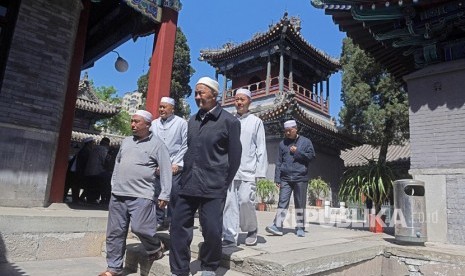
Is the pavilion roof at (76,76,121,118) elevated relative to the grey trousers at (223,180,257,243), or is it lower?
elevated

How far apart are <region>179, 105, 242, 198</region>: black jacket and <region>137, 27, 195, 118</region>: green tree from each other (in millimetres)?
18468

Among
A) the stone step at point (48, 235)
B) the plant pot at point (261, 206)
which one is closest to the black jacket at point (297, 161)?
the stone step at point (48, 235)

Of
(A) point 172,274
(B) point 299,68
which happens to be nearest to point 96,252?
(A) point 172,274

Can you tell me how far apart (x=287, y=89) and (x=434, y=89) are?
12531 mm

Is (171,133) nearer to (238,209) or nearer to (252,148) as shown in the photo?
(252,148)

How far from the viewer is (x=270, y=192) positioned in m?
13.0

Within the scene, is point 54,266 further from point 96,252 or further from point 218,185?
point 218,185

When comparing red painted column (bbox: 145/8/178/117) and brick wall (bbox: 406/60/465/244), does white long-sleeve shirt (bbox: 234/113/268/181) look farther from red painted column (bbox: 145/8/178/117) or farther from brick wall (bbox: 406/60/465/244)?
brick wall (bbox: 406/60/465/244)

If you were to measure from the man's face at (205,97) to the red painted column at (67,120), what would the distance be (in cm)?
324

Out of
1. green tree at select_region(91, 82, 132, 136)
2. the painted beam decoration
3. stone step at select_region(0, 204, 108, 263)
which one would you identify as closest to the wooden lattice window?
the painted beam decoration

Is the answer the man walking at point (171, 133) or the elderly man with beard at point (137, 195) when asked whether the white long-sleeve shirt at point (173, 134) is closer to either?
the man walking at point (171, 133)

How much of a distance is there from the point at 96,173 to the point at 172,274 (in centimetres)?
491

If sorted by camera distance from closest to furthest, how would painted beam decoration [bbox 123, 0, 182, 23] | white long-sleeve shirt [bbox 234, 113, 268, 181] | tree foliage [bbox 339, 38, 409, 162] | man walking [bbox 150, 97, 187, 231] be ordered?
white long-sleeve shirt [bbox 234, 113, 268, 181], man walking [bbox 150, 97, 187, 231], painted beam decoration [bbox 123, 0, 182, 23], tree foliage [bbox 339, 38, 409, 162]

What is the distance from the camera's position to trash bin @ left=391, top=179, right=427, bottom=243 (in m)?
4.84
